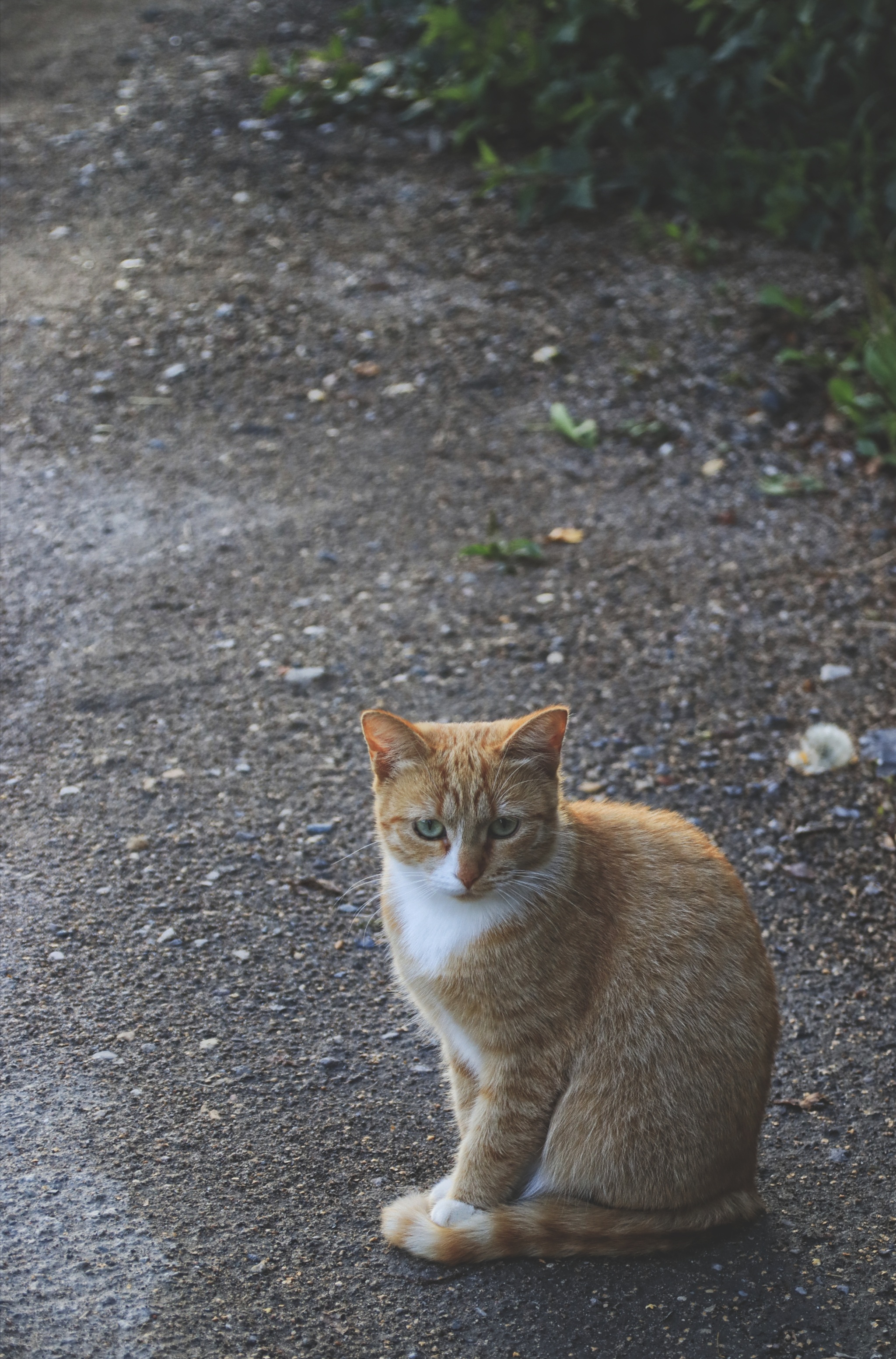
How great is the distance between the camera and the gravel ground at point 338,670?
2449 millimetres

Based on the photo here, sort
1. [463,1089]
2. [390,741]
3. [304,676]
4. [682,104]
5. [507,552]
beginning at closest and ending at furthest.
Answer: [390,741] < [463,1089] < [304,676] < [507,552] < [682,104]

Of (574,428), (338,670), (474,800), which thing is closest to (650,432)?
(574,428)

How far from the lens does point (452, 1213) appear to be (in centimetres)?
248

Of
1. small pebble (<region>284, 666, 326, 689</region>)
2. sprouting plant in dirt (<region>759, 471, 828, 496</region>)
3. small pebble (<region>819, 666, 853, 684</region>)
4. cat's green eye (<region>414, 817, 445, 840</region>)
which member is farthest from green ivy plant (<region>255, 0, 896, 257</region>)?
cat's green eye (<region>414, 817, 445, 840</region>)

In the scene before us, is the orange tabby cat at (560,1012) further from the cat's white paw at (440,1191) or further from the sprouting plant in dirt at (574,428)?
the sprouting plant in dirt at (574,428)

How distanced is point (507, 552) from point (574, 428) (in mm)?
887

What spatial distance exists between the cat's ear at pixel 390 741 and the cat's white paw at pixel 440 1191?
2.71ft

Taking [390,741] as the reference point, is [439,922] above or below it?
below

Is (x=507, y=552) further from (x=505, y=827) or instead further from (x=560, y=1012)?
(x=560, y=1012)

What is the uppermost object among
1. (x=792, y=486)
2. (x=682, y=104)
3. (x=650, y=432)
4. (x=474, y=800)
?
(x=682, y=104)

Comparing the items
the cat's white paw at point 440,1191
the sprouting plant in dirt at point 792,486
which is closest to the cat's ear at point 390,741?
the cat's white paw at point 440,1191

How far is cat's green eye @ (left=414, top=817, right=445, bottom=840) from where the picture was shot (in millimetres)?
2471

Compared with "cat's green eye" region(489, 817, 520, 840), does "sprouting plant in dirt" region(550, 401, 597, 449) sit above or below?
below

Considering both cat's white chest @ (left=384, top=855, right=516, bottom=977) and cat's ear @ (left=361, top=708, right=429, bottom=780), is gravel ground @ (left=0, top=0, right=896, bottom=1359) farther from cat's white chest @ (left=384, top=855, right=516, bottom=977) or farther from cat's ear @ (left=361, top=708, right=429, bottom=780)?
cat's ear @ (left=361, top=708, right=429, bottom=780)
